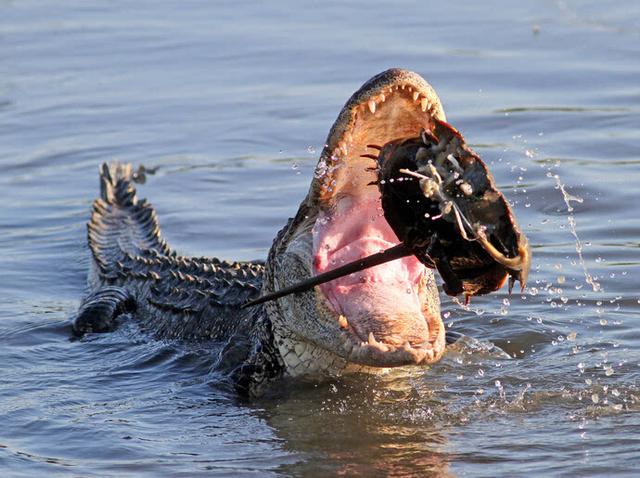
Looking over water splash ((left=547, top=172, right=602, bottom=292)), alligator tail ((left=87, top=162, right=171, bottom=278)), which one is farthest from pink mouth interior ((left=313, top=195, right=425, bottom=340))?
alligator tail ((left=87, top=162, right=171, bottom=278))

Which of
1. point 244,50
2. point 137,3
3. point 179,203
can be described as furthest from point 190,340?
point 137,3

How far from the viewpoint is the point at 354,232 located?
17.4 feet

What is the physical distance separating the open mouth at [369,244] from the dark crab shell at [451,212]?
15cm

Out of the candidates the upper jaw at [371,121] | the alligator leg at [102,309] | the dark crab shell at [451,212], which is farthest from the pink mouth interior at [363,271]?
the alligator leg at [102,309]

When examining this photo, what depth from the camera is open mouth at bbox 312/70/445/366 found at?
15.9 feet

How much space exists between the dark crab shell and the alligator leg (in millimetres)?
2895

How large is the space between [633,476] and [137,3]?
34.6 ft

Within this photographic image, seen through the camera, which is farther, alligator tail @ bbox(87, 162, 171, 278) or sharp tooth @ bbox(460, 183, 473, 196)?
alligator tail @ bbox(87, 162, 171, 278)

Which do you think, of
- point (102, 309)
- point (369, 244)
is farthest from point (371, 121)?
point (102, 309)

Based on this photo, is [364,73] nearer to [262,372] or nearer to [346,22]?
[346,22]

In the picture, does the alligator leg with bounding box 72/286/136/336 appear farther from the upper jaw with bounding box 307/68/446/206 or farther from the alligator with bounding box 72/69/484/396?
the upper jaw with bounding box 307/68/446/206

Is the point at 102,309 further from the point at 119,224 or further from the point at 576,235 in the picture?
the point at 576,235

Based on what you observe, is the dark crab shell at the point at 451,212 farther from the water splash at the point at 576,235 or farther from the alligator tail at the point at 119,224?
the alligator tail at the point at 119,224

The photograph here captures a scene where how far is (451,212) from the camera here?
443 centimetres
